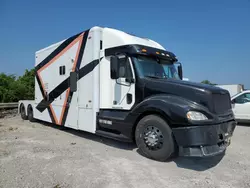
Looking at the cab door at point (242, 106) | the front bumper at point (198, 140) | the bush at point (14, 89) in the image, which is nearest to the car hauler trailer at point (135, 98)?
the front bumper at point (198, 140)

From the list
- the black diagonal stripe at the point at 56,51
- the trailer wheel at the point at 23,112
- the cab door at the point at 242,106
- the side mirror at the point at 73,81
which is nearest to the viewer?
the side mirror at the point at 73,81

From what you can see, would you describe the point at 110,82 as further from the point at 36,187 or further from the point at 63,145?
the point at 36,187

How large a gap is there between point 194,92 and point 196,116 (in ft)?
1.73

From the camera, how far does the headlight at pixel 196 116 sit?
3911 millimetres

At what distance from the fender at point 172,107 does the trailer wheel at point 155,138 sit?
193 mm

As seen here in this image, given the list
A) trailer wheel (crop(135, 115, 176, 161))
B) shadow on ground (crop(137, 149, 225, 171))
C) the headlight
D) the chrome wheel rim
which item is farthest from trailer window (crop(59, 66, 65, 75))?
the headlight

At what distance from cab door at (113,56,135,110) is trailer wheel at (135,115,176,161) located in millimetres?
689

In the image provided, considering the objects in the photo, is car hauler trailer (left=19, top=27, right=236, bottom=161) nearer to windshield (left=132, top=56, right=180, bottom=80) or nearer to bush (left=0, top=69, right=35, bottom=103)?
windshield (left=132, top=56, right=180, bottom=80)

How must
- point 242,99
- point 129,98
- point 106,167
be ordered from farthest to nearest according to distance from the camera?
point 242,99, point 129,98, point 106,167

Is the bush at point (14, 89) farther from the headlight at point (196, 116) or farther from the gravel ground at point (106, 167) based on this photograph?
the headlight at point (196, 116)

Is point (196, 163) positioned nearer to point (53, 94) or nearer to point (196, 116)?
point (196, 116)

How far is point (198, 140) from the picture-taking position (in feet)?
12.6

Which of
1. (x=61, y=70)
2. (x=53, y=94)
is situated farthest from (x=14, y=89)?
(x=61, y=70)

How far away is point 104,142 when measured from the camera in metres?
6.04
